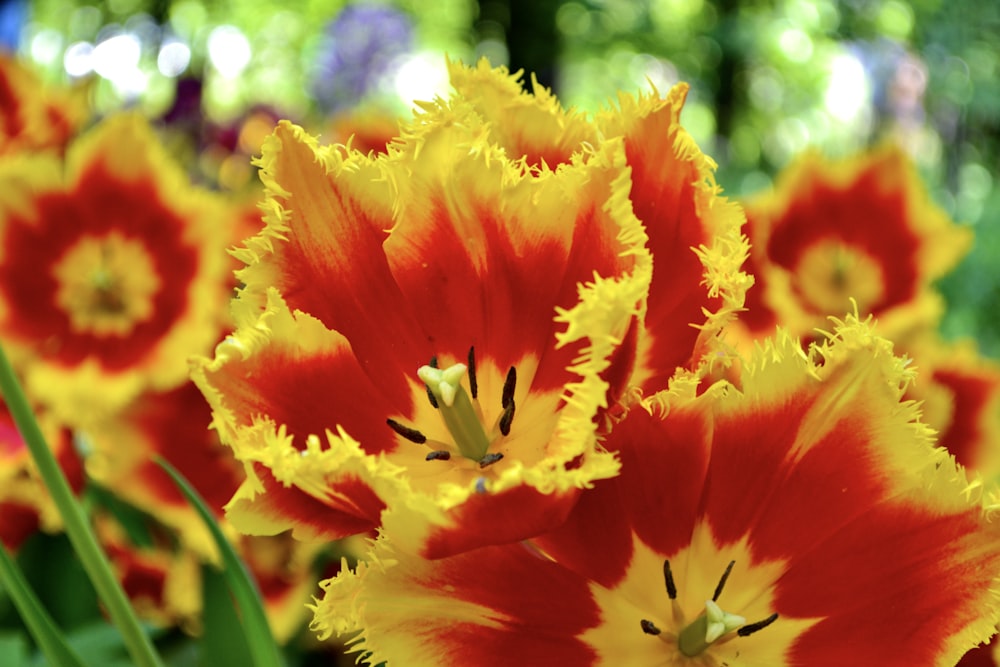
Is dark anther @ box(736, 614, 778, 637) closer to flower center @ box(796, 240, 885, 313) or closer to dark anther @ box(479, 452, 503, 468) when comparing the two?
dark anther @ box(479, 452, 503, 468)

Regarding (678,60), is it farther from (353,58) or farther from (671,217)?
(671,217)

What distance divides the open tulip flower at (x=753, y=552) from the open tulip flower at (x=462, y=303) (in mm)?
42

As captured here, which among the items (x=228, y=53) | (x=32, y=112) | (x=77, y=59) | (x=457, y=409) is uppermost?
(x=228, y=53)

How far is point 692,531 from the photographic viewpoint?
0.60 meters

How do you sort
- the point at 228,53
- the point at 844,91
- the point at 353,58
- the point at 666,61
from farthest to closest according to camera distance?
1. the point at 844,91
2. the point at 666,61
3. the point at 228,53
4. the point at 353,58

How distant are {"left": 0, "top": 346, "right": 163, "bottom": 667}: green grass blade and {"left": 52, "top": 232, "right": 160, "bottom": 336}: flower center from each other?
945 mm

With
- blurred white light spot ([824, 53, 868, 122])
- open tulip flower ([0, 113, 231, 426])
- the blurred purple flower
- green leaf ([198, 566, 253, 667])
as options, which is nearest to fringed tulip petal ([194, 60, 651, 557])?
green leaf ([198, 566, 253, 667])

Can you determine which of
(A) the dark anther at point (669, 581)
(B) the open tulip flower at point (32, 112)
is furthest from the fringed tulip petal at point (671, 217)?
(B) the open tulip flower at point (32, 112)

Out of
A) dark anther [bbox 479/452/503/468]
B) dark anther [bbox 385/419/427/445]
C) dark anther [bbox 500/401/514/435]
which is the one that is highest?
dark anther [bbox 385/419/427/445]

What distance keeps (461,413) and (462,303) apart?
0.20ft

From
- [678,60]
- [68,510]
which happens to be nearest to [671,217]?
[68,510]

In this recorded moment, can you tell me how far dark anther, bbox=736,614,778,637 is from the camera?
581 mm

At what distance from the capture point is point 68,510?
0.61m

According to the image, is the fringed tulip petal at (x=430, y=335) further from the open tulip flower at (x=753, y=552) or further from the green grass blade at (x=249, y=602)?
the green grass blade at (x=249, y=602)
